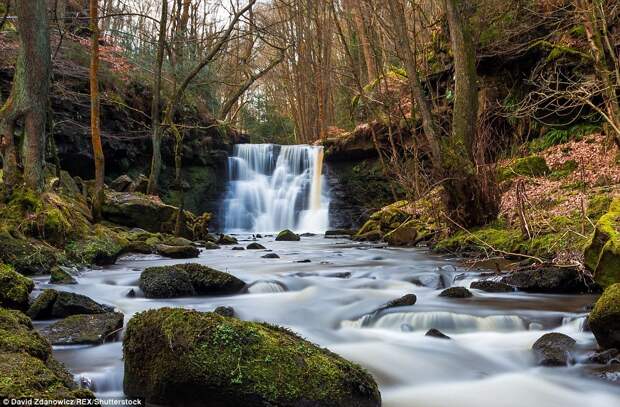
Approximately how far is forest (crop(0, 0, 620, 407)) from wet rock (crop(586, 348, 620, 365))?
0.07ft

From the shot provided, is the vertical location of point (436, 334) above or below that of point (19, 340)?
below

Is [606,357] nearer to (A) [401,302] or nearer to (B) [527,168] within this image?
(A) [401,302]

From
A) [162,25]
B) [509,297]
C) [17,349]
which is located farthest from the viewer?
[162,25]

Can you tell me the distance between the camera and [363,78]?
95.6 feet

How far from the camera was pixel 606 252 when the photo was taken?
524 centimetres

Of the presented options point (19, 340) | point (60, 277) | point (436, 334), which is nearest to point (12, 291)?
point (60, 277)

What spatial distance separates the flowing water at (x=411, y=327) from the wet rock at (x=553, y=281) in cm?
22

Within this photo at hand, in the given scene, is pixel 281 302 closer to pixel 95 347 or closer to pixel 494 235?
pixel 95 347

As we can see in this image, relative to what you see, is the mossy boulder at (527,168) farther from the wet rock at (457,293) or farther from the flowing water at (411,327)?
the wet rock at (457,293)

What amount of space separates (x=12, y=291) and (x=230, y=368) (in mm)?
3089

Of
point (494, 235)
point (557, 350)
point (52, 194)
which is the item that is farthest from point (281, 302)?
Result: point (52, 194)

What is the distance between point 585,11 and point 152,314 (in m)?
8.60

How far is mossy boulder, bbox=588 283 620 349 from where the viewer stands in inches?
159

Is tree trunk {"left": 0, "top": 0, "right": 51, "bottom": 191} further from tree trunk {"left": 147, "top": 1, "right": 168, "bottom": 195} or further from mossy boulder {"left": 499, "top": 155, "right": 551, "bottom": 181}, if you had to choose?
mossy boulder {"left": 499, "top": 155, "right": 551, "bottom": 181}
